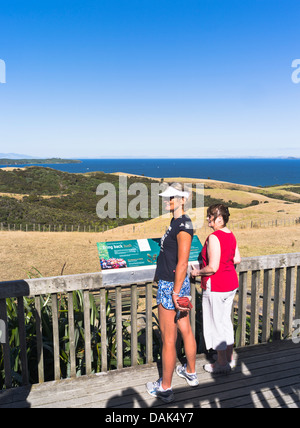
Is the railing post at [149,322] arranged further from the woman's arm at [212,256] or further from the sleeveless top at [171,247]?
the woman's arm at [212,256]

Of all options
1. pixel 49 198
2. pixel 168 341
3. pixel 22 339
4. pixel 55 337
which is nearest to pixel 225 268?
pixel 168 341

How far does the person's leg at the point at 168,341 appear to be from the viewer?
3014 mm

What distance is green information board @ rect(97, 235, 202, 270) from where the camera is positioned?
124 inches

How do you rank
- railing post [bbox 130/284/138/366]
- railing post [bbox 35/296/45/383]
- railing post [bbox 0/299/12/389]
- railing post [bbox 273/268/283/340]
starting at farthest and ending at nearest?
1. railing post [bbox 273/268/283/340]
2. railing post [bbox 130/284/138/366]
3. railing post [bbox 35/296/45/383]
4. railing post [bbox 0/299/12/389]

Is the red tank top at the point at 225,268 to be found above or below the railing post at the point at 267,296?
above

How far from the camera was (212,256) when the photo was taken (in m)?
3.16

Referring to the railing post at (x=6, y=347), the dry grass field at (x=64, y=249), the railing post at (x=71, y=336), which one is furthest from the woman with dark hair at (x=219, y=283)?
the dry grass field at (x=64, y=249)

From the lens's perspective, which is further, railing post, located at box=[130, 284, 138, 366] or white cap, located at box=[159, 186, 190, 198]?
railing post, located at box=[130, 284, 138, 366]

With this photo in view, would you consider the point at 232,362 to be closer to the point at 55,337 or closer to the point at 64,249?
the point at 55,337

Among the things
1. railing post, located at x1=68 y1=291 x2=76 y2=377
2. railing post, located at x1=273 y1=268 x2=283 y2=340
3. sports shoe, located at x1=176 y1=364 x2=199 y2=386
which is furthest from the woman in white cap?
railing post, located at x1=273 y1=268 x2=283 y2=340

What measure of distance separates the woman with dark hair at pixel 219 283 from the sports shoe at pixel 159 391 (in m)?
0.54

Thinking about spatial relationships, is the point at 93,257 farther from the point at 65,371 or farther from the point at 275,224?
the point at 275,224

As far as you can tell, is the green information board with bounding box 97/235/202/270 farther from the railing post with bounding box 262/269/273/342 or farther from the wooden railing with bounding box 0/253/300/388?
the railing post with bounding box 262/269/273/342

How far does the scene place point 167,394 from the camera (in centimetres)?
298
